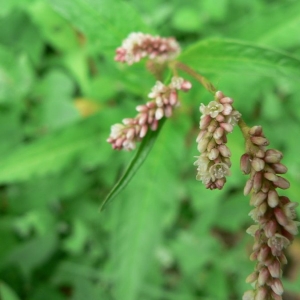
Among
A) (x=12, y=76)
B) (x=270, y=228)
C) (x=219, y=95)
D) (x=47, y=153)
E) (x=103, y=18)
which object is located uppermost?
(x=12, y=76)

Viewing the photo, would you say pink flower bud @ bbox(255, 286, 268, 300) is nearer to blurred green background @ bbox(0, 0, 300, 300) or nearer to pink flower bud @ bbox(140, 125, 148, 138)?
pink flower bud @ bbox(140, 125, 148, 138)

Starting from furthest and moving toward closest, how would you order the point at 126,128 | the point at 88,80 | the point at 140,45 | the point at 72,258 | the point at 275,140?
the point at 72,258, the point at 88,80, the point at 275,140, the point at 140,45, the point at 126,128

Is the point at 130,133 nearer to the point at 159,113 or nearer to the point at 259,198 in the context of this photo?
the point at 159,113

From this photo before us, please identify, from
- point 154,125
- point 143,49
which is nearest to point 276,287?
point 154,125

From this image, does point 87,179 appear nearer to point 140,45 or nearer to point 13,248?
point 13,248

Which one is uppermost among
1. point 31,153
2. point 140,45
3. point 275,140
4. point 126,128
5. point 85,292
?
point 275,140

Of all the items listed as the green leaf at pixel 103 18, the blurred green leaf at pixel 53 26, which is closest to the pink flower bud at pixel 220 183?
the green leaf at pixel 103 18

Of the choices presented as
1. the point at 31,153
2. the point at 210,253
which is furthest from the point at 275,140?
the point at 31,153
